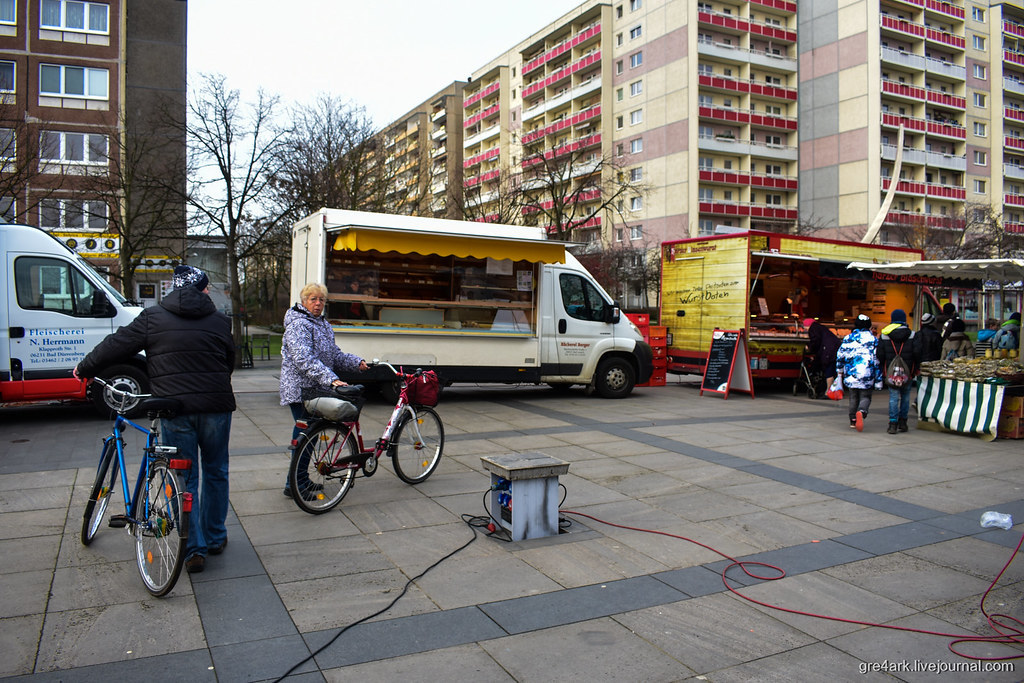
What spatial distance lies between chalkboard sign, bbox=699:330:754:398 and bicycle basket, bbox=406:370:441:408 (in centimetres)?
867

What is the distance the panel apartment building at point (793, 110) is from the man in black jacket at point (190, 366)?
48.3 m

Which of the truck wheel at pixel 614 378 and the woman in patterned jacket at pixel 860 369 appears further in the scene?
the truck wheel at pixel 614 378

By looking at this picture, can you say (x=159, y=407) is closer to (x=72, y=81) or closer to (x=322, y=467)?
(x=322, y=467)

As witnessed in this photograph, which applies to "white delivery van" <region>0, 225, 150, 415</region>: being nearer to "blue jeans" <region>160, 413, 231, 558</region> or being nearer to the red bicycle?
the red bicycle

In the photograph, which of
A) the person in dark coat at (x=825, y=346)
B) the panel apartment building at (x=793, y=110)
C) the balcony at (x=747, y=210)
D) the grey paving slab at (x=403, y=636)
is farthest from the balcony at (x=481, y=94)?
the grey paving slab at (x=403, y=636)

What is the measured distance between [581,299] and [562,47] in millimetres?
57510

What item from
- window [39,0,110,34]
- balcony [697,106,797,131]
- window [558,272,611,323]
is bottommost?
window [558,272,611,323]

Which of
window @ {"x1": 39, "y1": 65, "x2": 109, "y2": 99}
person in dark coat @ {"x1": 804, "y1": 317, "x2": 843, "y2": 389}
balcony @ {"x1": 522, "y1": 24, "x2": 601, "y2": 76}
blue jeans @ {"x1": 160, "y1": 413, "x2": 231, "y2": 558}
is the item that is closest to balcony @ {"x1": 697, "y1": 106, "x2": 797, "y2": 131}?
balcony @ {"x1": 522, "y1": 24, "x2": 601, "y2": 76}

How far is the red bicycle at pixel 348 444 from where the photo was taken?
560cm

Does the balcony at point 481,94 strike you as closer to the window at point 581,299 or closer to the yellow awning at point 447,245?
the window at point 581,299

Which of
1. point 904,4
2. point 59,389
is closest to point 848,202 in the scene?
point 904,4

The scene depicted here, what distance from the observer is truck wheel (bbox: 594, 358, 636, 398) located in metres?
13.5

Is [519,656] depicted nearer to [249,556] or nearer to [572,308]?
[249,556]

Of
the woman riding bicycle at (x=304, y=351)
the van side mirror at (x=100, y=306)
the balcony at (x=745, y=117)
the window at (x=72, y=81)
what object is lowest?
the woman riding bicycle at (x=304, y=351)
